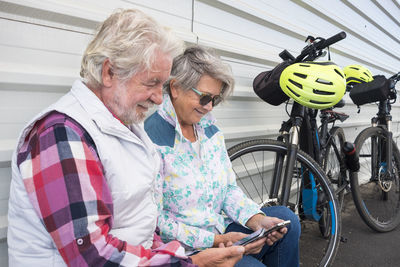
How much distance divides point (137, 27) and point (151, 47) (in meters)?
0.07

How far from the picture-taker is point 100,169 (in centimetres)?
84

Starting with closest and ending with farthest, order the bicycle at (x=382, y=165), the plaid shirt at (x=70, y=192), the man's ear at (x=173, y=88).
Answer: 1. the plaid shirt at (x=70, y=192)
2. the man's ear at (x=173, y=88)
3. the bicycle at (x=382, y=165)

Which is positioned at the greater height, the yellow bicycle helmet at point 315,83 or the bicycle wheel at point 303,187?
the yellow bicycle helmet at point 315,83

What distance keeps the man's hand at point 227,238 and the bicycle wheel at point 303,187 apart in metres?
0.58

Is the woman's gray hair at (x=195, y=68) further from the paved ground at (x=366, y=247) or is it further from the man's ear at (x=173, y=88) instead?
the paved ground at (x=366, y=247)

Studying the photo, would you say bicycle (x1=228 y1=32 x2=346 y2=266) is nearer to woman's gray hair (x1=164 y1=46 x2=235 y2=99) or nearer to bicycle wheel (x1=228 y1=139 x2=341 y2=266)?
bicycle wheel (x1=228 y1=139 x2=341 y2=266)

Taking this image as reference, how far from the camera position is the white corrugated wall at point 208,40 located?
1.22m

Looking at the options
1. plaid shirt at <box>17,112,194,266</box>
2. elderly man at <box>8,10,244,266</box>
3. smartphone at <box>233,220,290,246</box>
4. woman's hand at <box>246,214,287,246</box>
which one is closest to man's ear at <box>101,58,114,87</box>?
elderly man at <box>8,10,244,266</box>

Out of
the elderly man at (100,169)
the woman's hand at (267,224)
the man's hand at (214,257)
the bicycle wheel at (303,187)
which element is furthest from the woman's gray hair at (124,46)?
the bicycle wheel at (303,187)

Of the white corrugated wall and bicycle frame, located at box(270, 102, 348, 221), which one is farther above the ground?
the white corrugated wall

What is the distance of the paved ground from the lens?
7.85 ft

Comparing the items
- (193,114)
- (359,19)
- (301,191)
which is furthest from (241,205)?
(359,19)

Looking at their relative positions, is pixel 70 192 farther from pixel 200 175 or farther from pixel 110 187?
pixel 200 175

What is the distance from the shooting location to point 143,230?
99 cm
